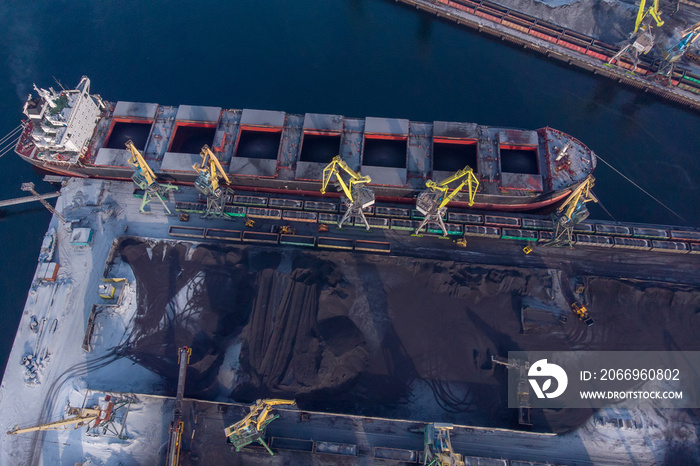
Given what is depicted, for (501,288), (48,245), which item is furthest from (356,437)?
(48,245)

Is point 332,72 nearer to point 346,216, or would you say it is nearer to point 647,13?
point 346,216

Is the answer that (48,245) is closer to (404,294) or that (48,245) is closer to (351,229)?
(351,229)

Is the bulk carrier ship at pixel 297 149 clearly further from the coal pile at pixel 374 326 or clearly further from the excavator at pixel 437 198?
the coal pile at pixel 374 326

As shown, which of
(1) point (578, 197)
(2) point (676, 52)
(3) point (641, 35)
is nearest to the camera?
(1) point (578, 197)

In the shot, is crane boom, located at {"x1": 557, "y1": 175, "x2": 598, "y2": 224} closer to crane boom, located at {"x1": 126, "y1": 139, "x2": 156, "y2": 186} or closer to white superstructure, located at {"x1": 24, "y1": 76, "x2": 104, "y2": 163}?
crane boom, located at {"x1": 126, "y1": 139, "x2": 156, "y2": 186}

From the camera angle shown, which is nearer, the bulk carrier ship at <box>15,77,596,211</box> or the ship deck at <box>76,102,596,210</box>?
the bulk carrier ship at <box>15,77,596,211</box>

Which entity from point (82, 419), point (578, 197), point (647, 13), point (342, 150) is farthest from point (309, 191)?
point (647, 13)

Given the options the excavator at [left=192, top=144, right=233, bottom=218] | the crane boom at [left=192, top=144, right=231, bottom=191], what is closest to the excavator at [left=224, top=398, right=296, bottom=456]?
the excavator at [left=192, top=144, right=233, bottom=218]
